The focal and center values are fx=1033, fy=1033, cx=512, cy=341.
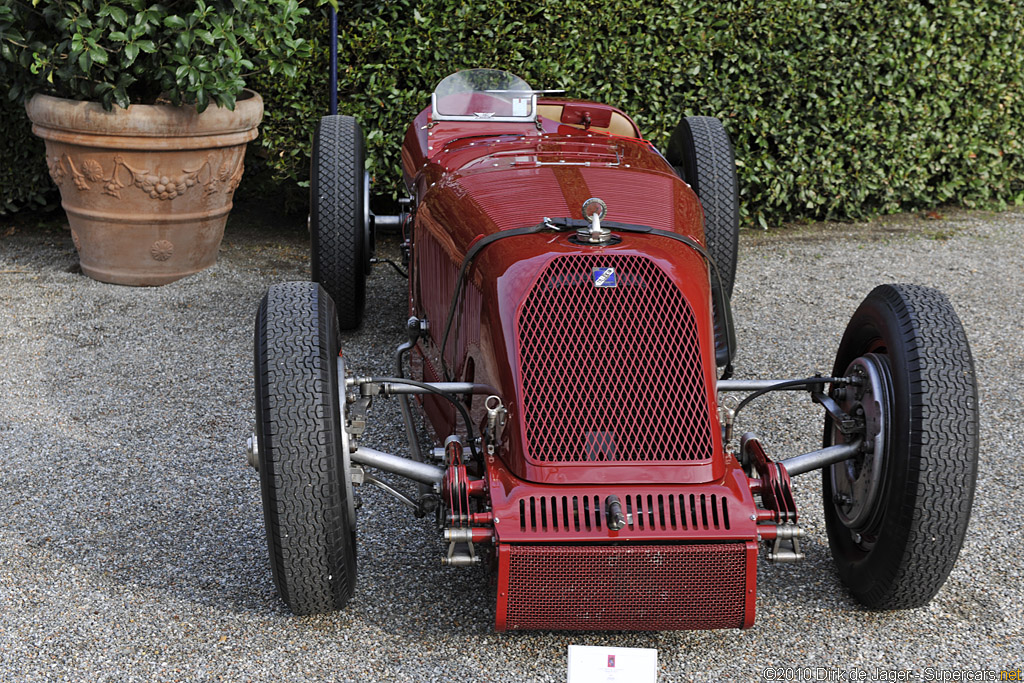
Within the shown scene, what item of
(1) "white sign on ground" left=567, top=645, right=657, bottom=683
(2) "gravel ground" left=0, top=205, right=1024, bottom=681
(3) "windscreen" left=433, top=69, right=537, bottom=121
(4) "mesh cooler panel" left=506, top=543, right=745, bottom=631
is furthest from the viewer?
(3) "windscreen" left=433, top=69, right=537, bottom=121

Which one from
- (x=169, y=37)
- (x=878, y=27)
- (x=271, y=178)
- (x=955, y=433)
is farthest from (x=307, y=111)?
(x=955, y=433)

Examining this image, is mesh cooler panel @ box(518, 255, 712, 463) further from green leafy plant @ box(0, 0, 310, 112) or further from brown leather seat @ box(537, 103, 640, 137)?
green leafy plant @ box(0, 0, 310, 112)

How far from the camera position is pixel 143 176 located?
17.6ft

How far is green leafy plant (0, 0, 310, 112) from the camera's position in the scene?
500 centimetres

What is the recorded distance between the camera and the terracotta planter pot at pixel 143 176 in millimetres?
5273

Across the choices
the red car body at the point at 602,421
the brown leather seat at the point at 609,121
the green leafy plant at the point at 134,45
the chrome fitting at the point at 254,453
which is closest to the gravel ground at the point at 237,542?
the red car body at the point at 602,421

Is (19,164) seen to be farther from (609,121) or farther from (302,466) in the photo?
(302,466)

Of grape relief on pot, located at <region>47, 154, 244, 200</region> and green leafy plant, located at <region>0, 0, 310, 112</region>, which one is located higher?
green leafy plant, located at <region>0, 0, 310, 112</region>

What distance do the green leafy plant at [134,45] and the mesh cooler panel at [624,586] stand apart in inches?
141

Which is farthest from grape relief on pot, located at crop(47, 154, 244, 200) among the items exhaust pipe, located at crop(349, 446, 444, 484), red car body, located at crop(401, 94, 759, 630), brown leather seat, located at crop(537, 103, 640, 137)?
exhaust pipe, located at crop(349, 446, 444, 484)

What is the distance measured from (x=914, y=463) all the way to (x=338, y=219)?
289 cm

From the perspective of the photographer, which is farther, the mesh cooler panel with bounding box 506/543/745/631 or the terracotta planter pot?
the terracotta planter pot

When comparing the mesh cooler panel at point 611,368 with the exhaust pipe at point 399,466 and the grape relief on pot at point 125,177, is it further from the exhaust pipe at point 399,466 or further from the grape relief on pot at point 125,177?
the grape relief on pot at point 125,177

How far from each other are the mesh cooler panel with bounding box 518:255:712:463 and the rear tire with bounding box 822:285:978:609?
508mm
